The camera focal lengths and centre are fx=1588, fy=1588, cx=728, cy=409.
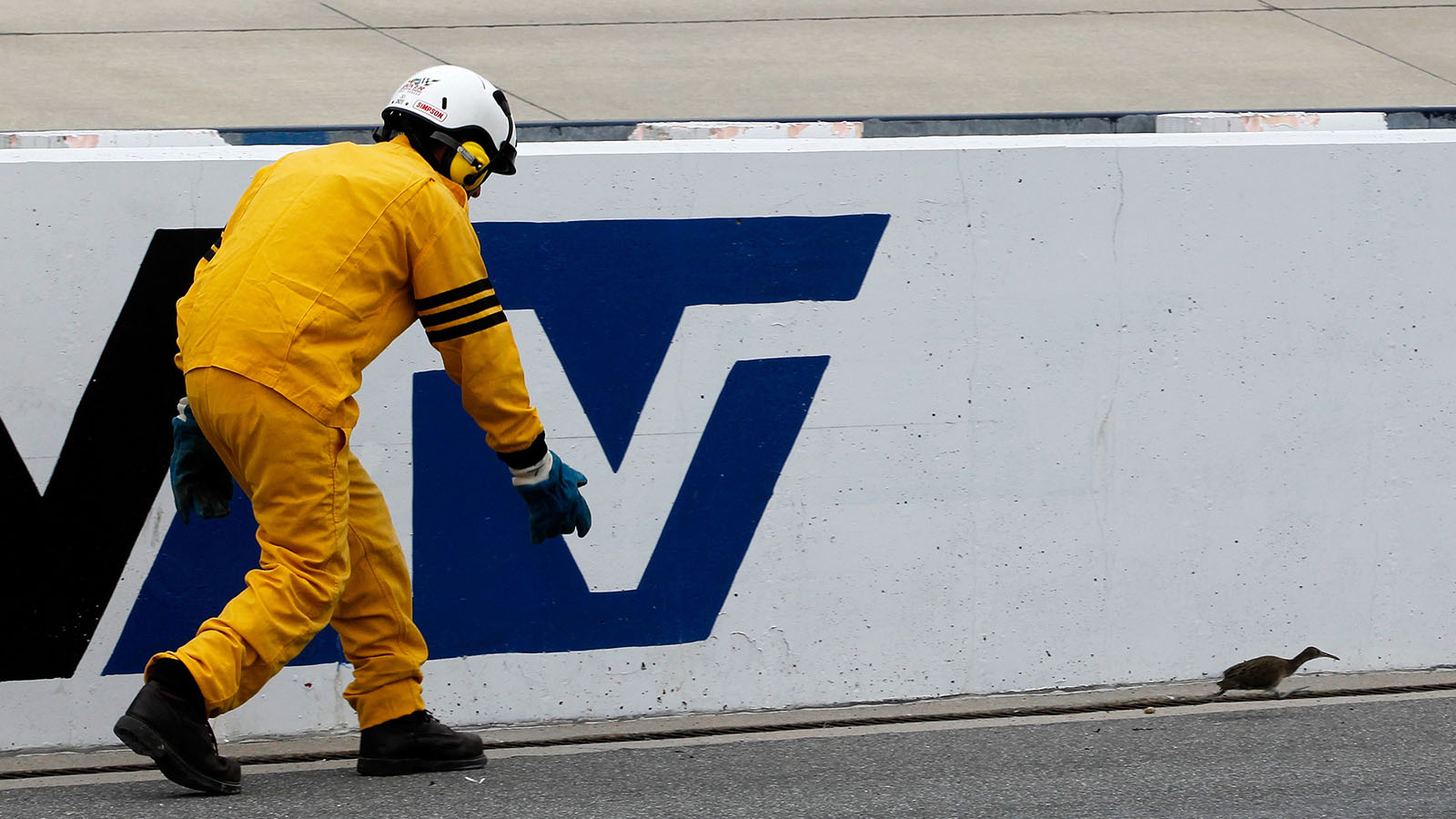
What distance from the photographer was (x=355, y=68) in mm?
8062

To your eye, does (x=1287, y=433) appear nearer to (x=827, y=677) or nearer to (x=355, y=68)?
(x=827, y=677)

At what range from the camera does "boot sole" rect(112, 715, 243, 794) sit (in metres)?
3.18

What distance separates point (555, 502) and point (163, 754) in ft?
3.13

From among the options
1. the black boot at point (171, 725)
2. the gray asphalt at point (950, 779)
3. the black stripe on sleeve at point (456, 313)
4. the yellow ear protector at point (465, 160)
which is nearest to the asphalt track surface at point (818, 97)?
the gray asphalt at point (950, 779)

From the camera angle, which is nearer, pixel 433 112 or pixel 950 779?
pixel 433 112

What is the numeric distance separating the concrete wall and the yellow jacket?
0.51 metres

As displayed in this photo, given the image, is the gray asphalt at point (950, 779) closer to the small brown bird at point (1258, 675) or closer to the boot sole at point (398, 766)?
the boot sole at point (398, 766)

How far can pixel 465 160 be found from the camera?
341 cm

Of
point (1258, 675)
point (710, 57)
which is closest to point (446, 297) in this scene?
point (1258, 675)

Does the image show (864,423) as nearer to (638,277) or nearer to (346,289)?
(638,277)

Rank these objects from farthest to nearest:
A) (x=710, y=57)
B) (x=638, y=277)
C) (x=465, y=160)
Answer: (x=710, y=57) < (x=638, y=277) < (x=465, y=160)

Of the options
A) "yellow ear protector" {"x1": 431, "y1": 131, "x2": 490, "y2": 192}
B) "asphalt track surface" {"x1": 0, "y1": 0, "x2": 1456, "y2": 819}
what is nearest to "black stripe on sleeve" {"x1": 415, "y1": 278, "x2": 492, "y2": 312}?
"yellow ear protector" {"x1": 431, "y1": 131, "x2": 490, "y2": 192}

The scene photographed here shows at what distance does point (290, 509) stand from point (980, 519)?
1.84m

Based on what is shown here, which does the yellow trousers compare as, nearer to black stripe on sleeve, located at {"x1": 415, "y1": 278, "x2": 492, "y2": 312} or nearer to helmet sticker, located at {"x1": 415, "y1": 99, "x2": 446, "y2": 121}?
black stripe on sleeve, located at {"x1": 415, "y1": 278, "x2": 492, "y2": 312}
